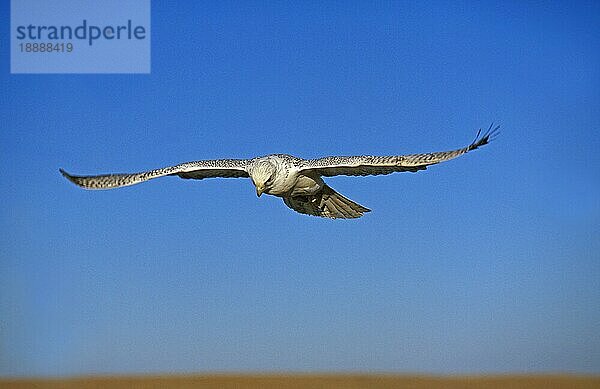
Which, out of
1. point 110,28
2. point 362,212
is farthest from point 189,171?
point 110,28

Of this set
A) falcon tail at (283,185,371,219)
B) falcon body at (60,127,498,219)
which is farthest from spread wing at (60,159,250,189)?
falcon tail at (283,185,371,219)

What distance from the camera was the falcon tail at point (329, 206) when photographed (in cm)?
390

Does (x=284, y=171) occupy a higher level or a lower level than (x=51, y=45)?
lower

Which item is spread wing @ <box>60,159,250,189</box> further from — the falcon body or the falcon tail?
the falcon tail

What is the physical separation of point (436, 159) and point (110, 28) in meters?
2.27

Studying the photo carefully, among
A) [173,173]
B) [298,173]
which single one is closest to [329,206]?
[298,173]

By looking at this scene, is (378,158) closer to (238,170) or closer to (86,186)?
(238,170)

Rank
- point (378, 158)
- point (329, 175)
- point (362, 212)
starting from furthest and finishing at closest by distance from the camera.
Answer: point (362, 212) < point (329, 175) < point (378, 158)

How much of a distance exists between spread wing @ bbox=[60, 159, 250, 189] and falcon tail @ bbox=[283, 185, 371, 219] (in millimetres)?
299

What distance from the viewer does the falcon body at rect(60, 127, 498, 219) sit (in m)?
3.33

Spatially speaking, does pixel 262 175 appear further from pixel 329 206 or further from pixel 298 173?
pixel 329 206

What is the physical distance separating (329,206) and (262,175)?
0.57m

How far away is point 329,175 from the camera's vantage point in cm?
362

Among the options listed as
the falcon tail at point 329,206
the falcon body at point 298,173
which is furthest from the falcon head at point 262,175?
the falcon tail at point 329,206
